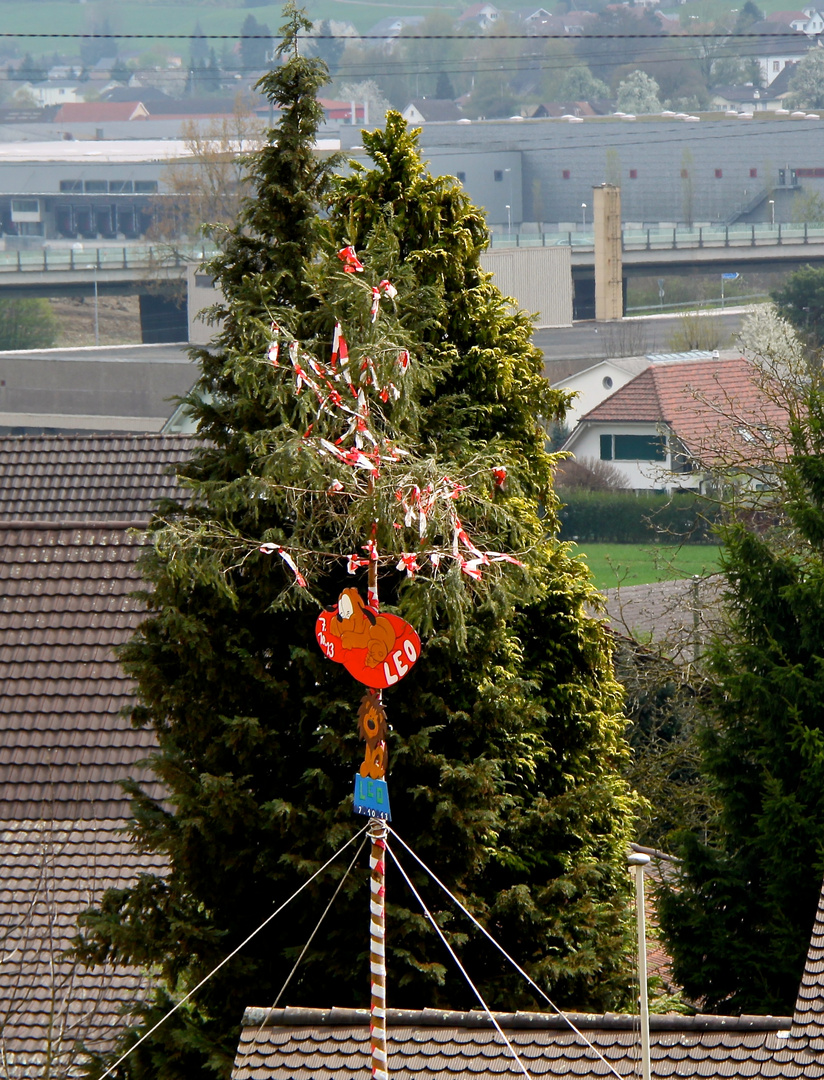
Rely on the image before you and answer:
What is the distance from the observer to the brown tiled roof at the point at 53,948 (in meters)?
10.5

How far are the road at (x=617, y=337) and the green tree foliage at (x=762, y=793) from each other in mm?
50692

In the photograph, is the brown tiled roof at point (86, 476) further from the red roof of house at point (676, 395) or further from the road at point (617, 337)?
the road at point (617, 337)

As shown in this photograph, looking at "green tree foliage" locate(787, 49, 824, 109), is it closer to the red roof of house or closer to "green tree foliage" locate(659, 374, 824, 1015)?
the red roof of house

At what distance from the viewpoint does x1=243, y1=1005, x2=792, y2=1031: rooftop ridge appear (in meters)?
8.27

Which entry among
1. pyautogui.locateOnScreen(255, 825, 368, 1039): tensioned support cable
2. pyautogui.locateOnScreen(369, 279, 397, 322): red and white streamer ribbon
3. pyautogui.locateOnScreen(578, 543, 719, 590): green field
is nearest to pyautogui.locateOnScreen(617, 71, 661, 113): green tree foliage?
pyautogui.locateOnScreen(578, 543, 719, 590): green field

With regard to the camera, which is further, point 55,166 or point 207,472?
point 55,166

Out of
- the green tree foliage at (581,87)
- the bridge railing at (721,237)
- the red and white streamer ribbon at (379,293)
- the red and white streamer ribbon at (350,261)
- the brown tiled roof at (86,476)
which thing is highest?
the green tree foliage at (581,87)

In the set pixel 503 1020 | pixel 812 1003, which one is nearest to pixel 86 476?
pixel 503 1020

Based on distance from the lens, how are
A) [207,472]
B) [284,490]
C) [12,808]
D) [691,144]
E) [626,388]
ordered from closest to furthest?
[284,490]
[207,472]
[12,808]
[626,388]
[691,144]

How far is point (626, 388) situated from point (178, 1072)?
4221cm

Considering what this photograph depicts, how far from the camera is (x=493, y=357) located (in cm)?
1062

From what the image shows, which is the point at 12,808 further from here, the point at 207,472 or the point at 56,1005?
the point at 207,472

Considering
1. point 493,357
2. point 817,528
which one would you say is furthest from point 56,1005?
point 817,528

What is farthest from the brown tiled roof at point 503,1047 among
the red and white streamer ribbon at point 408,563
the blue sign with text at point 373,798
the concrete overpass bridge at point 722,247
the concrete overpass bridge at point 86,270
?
the concrete overpass bridge at point 722,247
